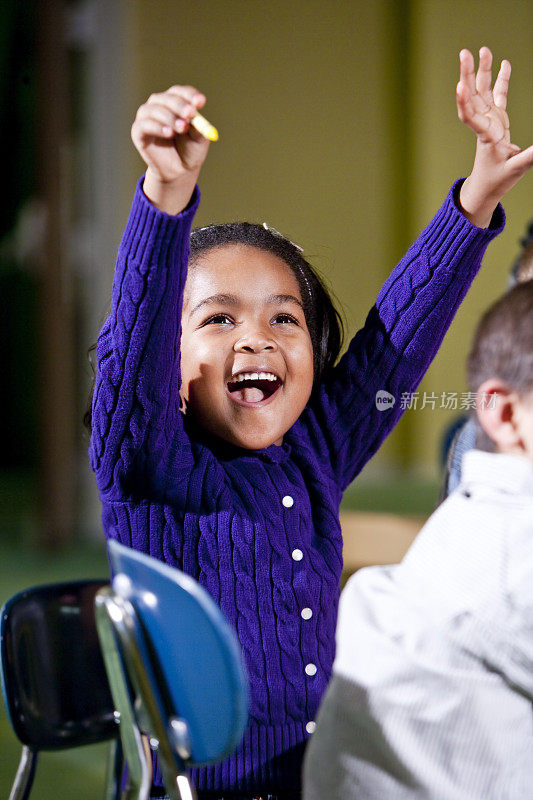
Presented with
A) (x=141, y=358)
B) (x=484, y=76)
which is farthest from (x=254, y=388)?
(x=484, y=76)

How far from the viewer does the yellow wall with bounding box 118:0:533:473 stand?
3793 mm

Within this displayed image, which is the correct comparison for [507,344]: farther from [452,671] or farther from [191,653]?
[191,653]

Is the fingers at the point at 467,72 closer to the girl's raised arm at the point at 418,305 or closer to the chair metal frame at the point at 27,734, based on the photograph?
the girl's raised arm at the point at 418,305

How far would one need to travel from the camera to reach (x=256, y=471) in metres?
1.02

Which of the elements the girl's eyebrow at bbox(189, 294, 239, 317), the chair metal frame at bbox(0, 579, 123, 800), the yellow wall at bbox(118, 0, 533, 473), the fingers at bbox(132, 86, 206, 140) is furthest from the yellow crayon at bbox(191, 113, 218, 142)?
the yellow wall at bbox(118, 0, 533, 473)

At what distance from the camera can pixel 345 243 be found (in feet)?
13.5

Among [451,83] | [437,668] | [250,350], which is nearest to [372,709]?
[437,668]

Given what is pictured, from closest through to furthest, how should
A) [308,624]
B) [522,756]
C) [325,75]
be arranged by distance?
[522,756] → [308,624] → [325,75]

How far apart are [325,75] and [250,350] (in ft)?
11.0

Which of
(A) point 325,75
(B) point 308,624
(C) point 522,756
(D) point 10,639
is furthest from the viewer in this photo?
(A) point 325,75

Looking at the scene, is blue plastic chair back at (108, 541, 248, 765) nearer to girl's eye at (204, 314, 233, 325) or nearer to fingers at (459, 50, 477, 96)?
girl's eye at (204, 314, 233, 325)

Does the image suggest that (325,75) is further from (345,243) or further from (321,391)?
(321,391)

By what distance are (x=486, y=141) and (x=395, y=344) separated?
26 cm

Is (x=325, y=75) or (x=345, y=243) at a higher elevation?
(x=325, y=75)
